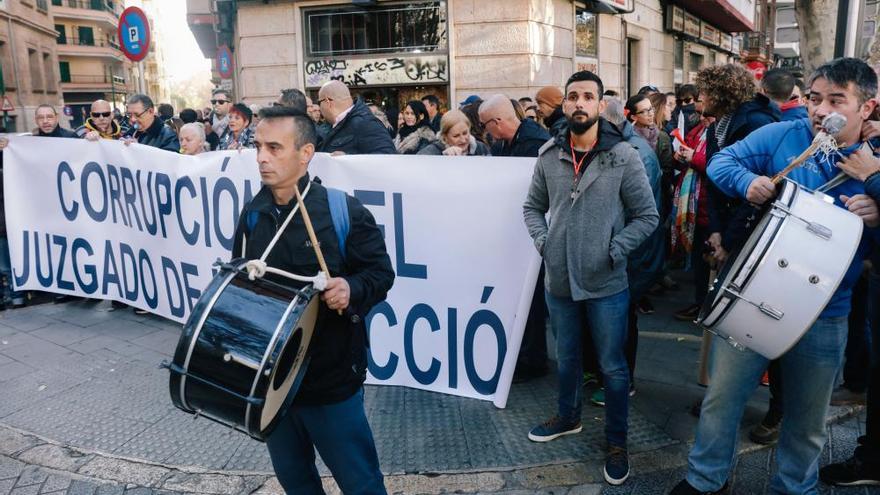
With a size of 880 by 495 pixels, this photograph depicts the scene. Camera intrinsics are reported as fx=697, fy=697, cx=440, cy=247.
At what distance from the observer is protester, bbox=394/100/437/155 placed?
5734 mm

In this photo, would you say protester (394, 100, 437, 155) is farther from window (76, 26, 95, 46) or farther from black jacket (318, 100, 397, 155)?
window (76, 26, 95, 46)

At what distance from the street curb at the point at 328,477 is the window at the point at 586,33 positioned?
35.8 feet

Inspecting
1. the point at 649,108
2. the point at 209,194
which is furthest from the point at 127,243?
the point at 649,108

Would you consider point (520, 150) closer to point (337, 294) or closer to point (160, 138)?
point (337, 294)

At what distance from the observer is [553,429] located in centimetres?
367

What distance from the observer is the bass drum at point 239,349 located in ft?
6.95

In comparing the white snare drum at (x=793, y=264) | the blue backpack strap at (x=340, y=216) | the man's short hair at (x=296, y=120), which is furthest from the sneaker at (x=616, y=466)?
the man's short hair at (x=296, y=120)

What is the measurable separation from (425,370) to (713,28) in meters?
24.6

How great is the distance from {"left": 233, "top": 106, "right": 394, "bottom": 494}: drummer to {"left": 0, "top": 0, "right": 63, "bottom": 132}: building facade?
3227 cm

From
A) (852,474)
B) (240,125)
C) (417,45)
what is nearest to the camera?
(852,474)

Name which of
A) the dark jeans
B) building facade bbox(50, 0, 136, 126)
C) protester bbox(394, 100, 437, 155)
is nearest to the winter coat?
the dark jeans

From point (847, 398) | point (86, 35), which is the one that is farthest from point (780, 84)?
point (86, 35)

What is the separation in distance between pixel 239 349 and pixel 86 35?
6624 centimetres

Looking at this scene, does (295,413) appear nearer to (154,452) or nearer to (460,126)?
(154,452)
